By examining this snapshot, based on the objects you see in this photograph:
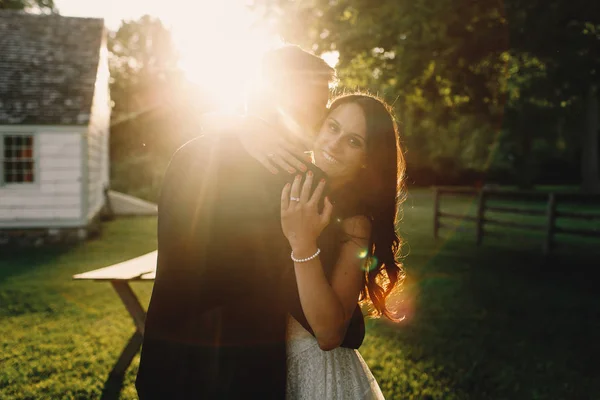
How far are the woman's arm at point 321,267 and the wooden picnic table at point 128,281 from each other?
11.2 ft

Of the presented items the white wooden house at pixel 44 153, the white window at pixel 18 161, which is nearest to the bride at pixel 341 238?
the white wooden house at pixel 44 153

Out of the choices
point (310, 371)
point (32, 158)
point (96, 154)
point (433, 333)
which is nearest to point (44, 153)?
point (32, 158)

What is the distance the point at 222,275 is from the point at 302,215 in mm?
275

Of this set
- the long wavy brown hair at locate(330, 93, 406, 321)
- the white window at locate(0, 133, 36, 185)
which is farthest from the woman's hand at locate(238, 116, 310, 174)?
the white window at locate(0, 133, 36, 185)

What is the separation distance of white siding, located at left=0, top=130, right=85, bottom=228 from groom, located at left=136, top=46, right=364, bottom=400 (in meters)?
15.7

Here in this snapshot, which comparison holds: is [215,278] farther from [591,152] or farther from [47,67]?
[591,152]

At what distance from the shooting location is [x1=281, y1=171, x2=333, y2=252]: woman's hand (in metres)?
1.45

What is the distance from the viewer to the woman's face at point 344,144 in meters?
1.83

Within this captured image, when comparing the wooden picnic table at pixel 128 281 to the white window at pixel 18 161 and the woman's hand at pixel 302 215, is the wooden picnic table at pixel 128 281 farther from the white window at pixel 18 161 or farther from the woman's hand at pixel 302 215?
the white window at pixel 18 161

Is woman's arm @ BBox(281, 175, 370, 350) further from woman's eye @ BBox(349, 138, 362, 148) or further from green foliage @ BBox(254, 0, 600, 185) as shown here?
green foliage @ BBox(254, 0, 600, 185)

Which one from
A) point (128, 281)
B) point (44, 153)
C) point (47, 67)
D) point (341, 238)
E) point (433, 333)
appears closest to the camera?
point (341, 238)

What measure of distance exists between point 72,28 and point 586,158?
28.2 metres

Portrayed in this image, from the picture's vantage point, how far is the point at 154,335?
153 centimetres

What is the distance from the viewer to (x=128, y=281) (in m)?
5.01
